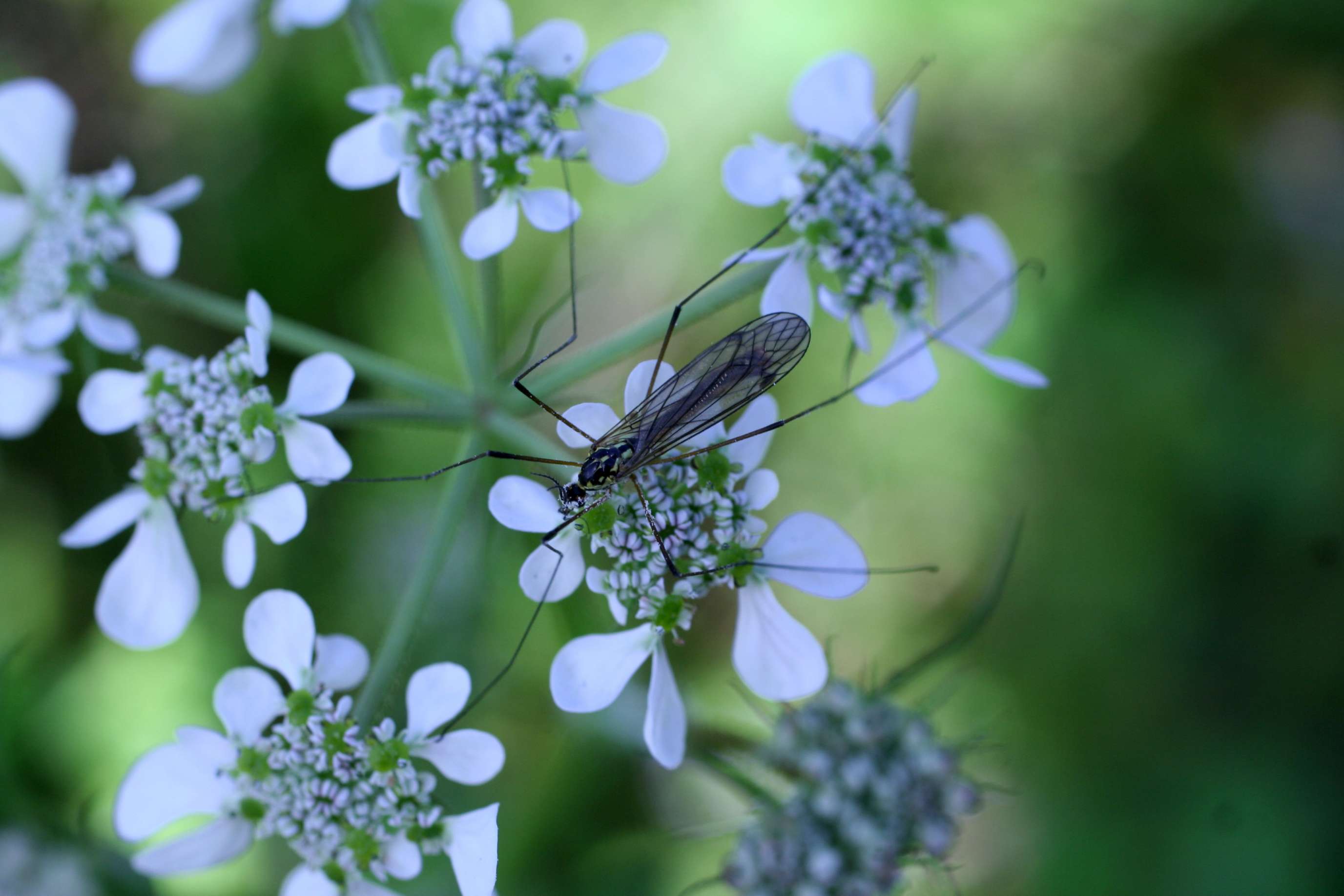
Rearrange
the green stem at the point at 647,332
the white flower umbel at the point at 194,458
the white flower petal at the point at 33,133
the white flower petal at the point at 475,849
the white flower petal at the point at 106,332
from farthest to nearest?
the white flower petal at the point at 33,133
the white flower petal at the point at 106,332
the green stem at the point at 647,332
the white flower umbel at the point at 194,458
the white flower petal at the point at 475,849

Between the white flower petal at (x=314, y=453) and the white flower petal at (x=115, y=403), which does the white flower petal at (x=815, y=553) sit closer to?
the white flower petal at (x=314, y=453)

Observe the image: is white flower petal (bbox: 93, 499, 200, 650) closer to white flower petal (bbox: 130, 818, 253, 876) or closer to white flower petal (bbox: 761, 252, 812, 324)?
white flower petal (bbox: 130, 818, 253, 876)

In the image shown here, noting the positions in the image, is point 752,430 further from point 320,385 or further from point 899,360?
point 320,385

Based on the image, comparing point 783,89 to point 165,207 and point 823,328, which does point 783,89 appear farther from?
point 165,207

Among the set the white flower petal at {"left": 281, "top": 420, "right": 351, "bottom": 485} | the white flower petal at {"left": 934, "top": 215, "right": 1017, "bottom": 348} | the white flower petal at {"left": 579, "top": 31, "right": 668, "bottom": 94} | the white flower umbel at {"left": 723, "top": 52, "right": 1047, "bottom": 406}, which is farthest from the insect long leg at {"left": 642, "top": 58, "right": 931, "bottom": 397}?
the white flower petal at {"left": 281, "top": 420, "right": 351, "bottom": 485}

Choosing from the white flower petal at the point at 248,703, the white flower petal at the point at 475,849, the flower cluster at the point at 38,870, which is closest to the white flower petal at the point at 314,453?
the white flower petal at the point at 248,703

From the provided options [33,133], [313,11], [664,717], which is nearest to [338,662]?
[664,717]
